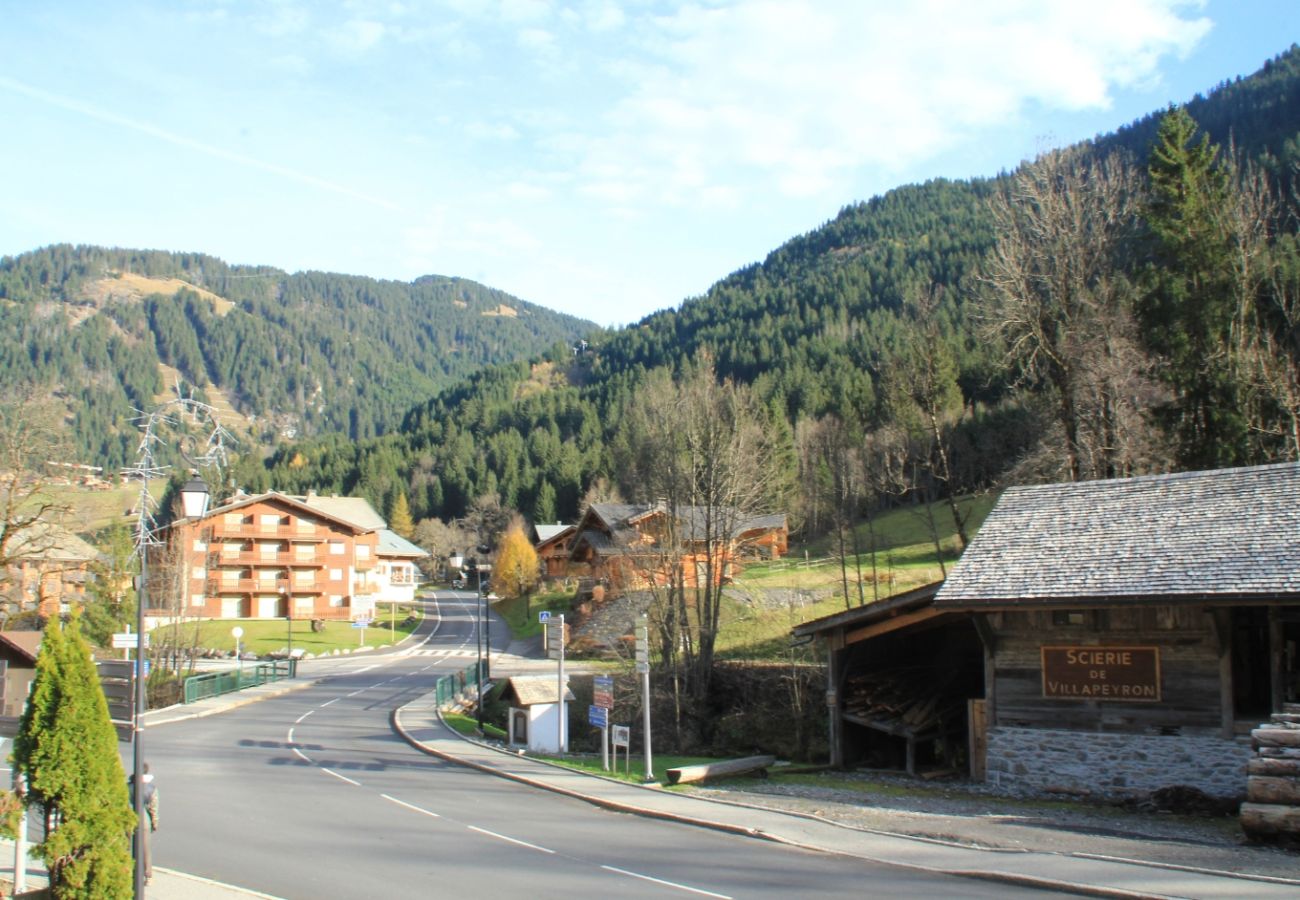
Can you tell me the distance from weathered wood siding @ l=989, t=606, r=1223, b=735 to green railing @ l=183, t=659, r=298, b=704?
104 ft

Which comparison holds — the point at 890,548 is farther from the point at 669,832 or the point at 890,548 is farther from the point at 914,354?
the point at 669,832

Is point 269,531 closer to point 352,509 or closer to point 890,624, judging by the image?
point 352,509

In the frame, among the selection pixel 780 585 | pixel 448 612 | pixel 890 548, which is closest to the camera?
pixel 780 585

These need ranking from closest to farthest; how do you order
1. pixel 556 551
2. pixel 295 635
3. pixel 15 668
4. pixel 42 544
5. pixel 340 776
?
pixel 340 776 → pixel 15 668 → pixel 42 544 → pixel 295 635 → pixel 556 551

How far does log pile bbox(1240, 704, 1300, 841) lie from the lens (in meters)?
14.3

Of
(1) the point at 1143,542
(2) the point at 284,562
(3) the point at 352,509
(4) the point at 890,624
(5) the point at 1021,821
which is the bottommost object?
(5) the point at 1021,821

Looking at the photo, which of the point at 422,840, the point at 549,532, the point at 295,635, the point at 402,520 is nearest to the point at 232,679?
the point at 295,635

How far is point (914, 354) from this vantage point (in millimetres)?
36156

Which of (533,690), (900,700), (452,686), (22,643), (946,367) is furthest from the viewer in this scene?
(452,686)

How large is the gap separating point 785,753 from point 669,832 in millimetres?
14891

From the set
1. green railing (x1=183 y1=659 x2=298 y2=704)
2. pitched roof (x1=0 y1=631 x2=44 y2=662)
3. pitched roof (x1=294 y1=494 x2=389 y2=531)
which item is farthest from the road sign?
pitched roof (x1=294 y1=494 x2=389 y2=531)

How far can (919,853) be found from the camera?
1438 cm

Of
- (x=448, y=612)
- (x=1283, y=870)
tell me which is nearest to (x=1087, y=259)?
(x=1283, y=870)

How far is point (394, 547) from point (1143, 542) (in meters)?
95.0
